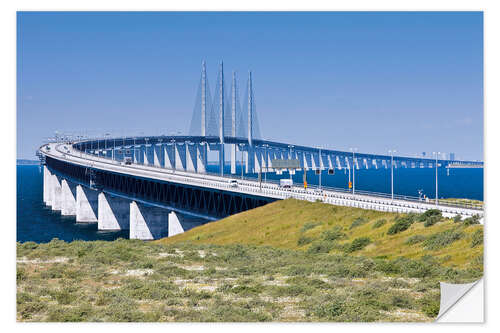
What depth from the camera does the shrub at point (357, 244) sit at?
46284 millimetres

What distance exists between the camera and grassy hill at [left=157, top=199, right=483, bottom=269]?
4041 centimetres

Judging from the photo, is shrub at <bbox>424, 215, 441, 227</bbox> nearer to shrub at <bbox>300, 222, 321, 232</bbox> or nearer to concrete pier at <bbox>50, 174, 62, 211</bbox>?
shrub at <bbox>300, 222, 321, 232</bbox>

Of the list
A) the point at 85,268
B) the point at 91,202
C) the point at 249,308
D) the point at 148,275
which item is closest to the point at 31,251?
the point at 85,268

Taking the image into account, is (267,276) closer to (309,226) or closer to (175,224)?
(309,226)

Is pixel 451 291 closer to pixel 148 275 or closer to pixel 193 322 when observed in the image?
pixel 193 322

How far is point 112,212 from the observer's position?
400ft

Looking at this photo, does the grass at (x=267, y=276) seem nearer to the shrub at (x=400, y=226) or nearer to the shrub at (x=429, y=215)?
the shrub at (x=400, y=226)

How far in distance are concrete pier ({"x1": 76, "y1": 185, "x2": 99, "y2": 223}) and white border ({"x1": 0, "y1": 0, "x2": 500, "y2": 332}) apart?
344 feet

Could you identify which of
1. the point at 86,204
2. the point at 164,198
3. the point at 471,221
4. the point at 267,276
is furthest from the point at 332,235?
the point at 86,204

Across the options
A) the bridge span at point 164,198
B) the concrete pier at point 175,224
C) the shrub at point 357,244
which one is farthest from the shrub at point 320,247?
the concrete pier at point 175,224

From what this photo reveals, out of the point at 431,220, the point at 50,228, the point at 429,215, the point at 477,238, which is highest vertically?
A: the point at 429,215
